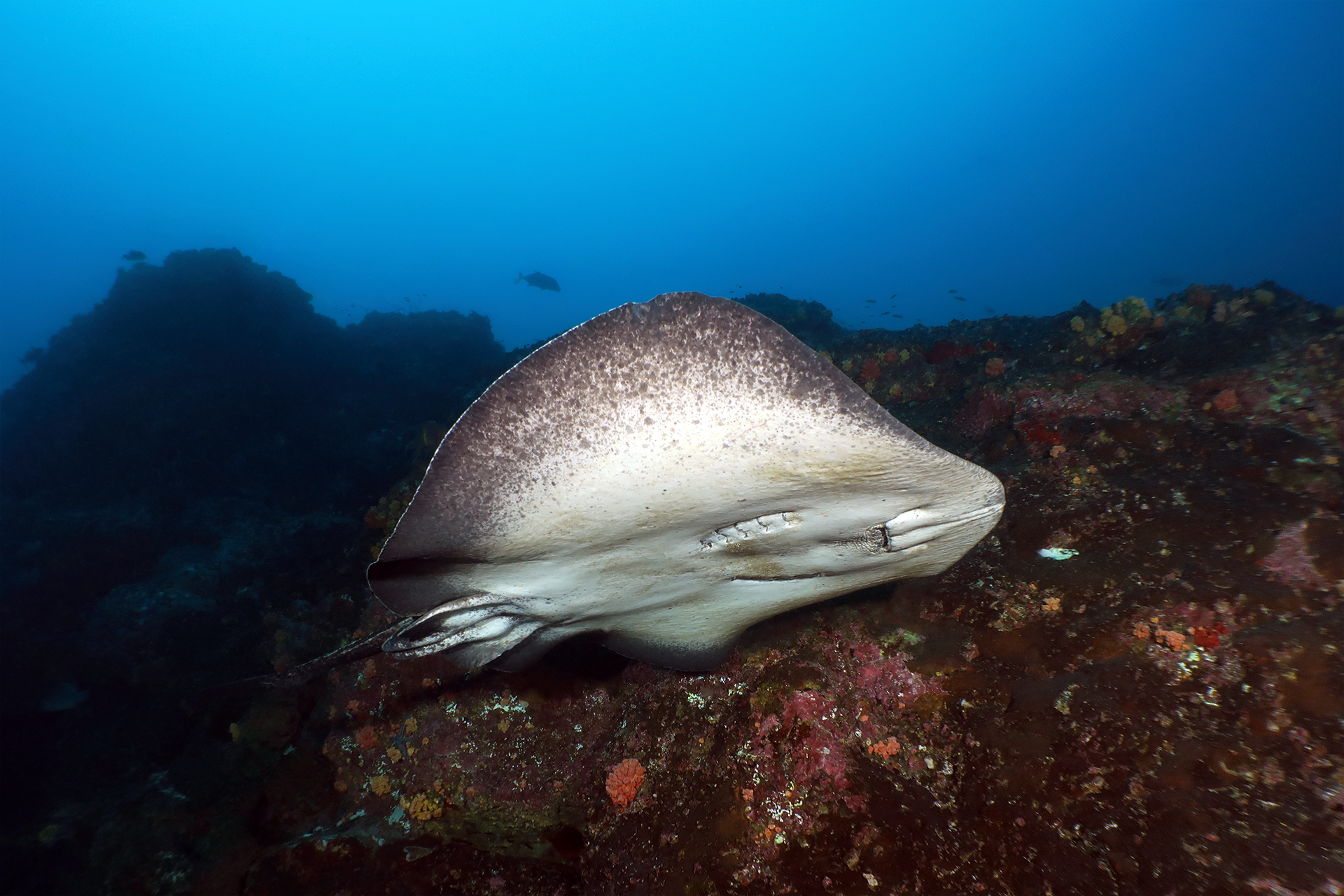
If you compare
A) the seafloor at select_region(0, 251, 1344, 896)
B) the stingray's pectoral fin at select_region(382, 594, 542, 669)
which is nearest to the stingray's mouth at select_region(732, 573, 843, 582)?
the seafloor at select_region(0, 251, 1344, 896)

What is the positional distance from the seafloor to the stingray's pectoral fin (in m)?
1.24

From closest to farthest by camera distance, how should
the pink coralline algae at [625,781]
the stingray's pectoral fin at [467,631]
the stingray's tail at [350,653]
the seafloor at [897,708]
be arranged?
the seafloor at [897,708], the stingray's pectoral fin at [467,631], the stingray's tail at [350,653], the pink coralline algae at [625,781]

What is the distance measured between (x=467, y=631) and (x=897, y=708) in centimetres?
236

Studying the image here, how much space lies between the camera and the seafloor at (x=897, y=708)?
2182 mm

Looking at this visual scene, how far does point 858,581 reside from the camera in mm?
2924

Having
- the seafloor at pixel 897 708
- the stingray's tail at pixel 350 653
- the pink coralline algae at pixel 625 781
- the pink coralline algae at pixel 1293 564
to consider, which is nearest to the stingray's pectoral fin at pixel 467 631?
the stingray's tail at pixel 350 653

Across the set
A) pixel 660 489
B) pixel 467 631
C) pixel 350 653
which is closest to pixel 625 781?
pixel 467 631

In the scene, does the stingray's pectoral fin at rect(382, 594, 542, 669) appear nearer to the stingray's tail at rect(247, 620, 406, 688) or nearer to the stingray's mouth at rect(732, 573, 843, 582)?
the stingray's tail at rect(247, 620, 406, 688)

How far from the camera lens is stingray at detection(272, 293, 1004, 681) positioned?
166cm

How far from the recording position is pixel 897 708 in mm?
2975

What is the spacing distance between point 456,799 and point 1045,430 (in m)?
5.86

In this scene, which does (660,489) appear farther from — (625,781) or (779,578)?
(625,781)

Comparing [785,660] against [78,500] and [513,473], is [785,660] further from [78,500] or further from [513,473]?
[78,500]

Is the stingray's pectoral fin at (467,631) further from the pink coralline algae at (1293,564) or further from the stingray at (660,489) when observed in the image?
the pink coralline algae at (1293,564)
